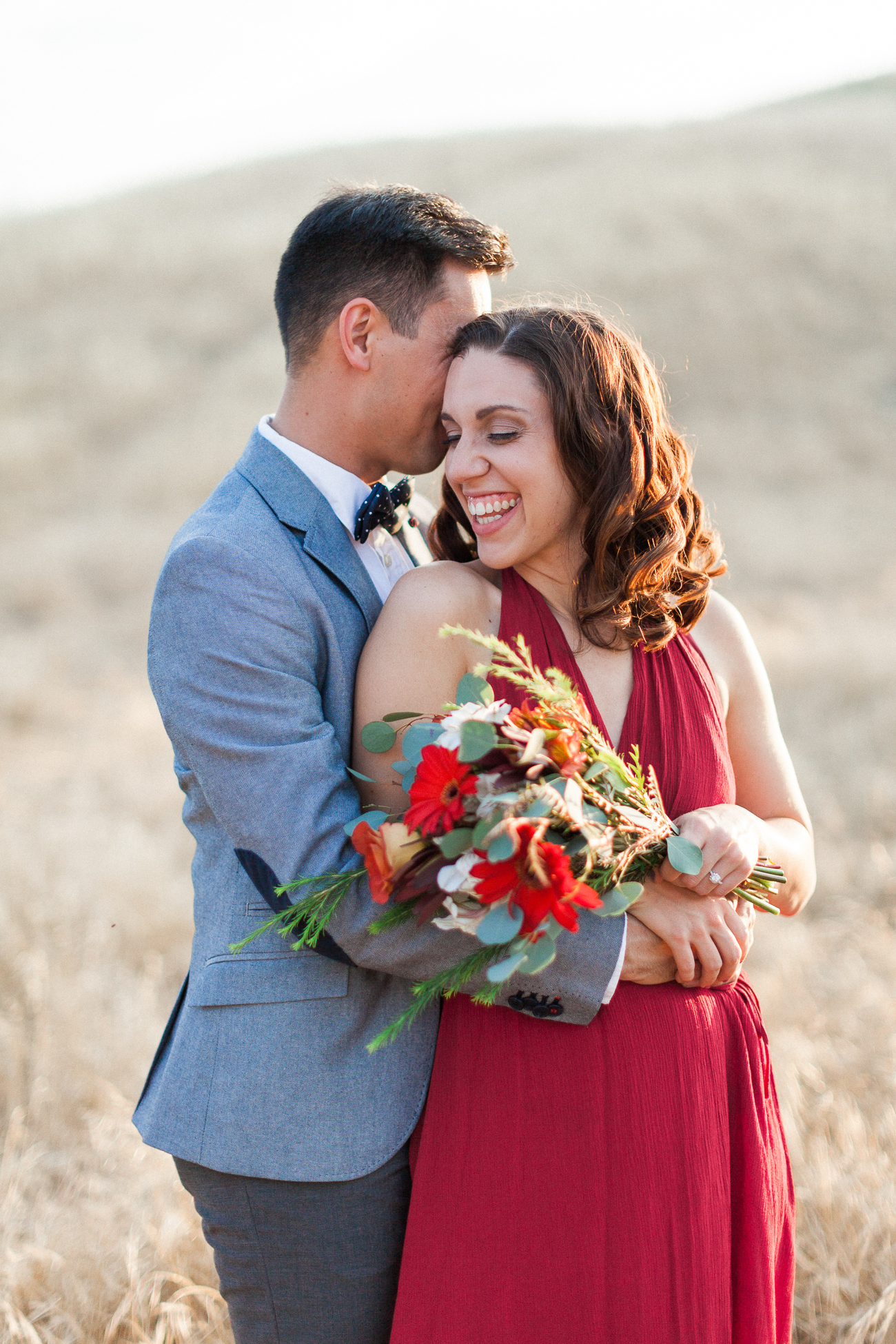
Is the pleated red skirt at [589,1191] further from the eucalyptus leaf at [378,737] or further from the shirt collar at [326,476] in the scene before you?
the shirt collar at [326,476]

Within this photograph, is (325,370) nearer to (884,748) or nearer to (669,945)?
(669,945)

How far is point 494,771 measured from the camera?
1644mm

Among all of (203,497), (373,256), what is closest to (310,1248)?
(373,256)

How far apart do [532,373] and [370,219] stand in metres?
0.61

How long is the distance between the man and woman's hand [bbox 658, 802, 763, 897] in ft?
0.46

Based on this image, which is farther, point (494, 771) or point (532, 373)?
point (532, 373)

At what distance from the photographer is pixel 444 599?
213 cm

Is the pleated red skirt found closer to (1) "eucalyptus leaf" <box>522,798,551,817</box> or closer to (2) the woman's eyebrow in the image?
(1) "eucalyptus leaf" <box>522,798,551,817</box>

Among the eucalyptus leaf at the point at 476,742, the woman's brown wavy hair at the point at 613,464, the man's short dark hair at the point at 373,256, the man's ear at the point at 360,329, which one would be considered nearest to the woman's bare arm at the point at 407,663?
the woman's brown wavy hair at the point at 613,464

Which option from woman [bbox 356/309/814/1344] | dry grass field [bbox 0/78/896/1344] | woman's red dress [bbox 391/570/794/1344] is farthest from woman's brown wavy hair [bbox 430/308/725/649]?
dry grass field [bbox 0/78/896/1344]

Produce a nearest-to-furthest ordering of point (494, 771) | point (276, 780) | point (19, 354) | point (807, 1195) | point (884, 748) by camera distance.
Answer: point (494, 771), point (276, 780), point (807, 1195), point (884, 748), point (19, 354)

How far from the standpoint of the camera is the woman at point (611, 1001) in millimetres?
1983

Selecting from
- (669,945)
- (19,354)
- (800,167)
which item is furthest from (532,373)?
(800,167)

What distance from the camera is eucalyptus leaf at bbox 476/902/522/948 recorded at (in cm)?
152
